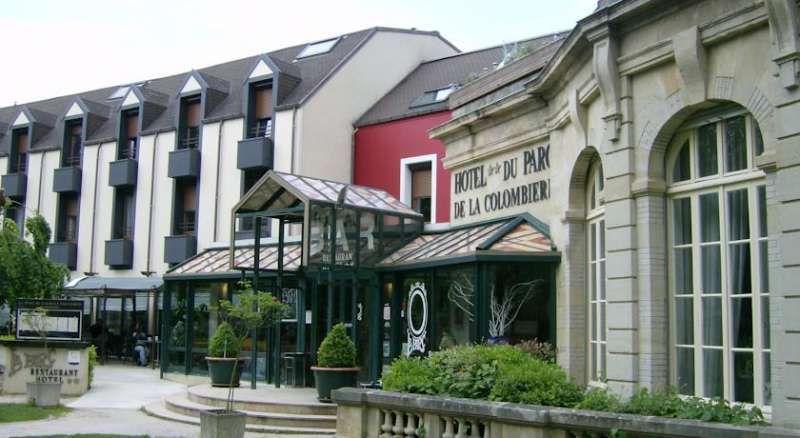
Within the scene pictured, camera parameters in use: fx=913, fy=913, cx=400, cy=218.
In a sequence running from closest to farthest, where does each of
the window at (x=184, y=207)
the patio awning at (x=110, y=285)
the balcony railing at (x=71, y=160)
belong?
the patio awning at (x=110, y=285), the window at (x=184, y=207), the balcony railing at (x=71, y=160)

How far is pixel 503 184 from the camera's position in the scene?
56.1ft

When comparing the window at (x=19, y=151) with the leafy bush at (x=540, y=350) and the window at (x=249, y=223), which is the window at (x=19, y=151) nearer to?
the window at (x=249, y=223)

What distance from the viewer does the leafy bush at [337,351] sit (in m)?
15.7

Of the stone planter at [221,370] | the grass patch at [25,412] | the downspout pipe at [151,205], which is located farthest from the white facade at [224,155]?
the grass patch at [25,412]

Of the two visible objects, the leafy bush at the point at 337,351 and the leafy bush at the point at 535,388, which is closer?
the leafy bush at the point at 535,388

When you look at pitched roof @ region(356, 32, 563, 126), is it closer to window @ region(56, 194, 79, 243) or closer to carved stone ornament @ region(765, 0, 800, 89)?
window @ region(56, 194, 79, 243)

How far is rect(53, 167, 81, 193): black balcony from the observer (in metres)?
37.7

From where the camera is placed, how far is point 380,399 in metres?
10.5

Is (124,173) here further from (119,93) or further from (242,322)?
(242,322)

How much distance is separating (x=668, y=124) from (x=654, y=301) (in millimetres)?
2201

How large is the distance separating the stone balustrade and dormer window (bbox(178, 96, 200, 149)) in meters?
25.1

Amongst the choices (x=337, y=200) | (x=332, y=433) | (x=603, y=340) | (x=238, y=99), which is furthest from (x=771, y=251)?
(x=238, y=99)

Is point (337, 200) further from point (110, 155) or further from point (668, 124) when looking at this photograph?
point (110, 155)

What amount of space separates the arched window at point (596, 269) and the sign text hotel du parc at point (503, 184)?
138 cm
